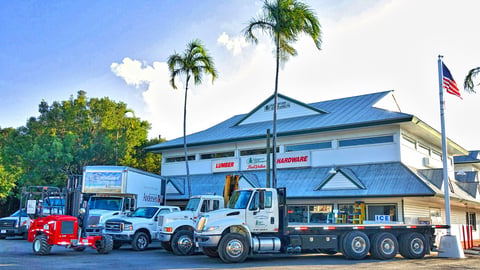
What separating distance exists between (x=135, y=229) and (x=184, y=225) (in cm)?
274

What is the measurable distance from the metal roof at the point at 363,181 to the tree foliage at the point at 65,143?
1476 centimetres

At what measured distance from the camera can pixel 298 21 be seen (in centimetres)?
2141

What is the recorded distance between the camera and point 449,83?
2127 cm

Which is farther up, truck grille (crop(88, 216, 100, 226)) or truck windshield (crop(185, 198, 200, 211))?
truck windshield (crop(185, 198, 200, 211))

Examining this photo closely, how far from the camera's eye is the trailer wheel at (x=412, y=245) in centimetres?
1736

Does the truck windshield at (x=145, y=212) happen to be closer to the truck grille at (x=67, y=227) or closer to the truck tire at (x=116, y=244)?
the truck tire at (x=116, y=244)

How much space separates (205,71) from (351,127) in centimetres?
949

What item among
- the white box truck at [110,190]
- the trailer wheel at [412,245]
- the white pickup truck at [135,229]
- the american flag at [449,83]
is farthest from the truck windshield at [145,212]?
the american flag at [449,83]

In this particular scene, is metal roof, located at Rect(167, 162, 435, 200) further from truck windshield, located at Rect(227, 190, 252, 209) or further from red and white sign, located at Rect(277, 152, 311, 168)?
truck windshield, located at Rect(227, 190, 252, 209)

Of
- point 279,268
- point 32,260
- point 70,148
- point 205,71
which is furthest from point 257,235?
point 70,148

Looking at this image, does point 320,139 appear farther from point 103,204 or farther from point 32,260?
point 32,260

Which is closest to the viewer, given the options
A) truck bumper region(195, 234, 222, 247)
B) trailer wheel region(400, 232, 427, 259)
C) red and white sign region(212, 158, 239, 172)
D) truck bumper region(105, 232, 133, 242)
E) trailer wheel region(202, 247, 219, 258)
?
truck bumper region(195, 234, 222, 247)

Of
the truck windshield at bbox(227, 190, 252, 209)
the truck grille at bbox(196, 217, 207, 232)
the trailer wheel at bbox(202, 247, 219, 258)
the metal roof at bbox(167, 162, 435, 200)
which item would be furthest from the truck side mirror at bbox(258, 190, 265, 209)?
the metal roof at bbox(167, 162, 435, 200)

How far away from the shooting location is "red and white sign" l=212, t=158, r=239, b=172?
29.9 meters
